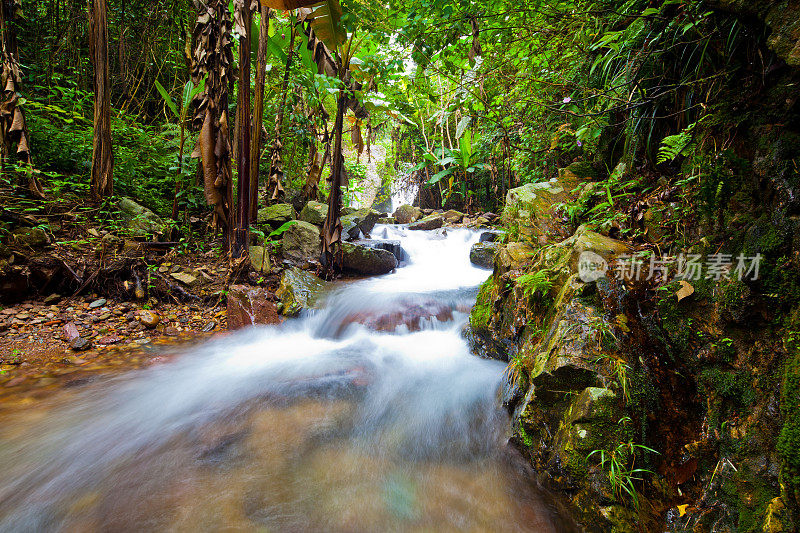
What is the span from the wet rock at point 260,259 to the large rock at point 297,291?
0.27m

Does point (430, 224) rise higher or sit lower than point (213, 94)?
lower

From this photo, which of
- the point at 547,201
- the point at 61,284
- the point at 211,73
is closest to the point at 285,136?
the point at 211,73

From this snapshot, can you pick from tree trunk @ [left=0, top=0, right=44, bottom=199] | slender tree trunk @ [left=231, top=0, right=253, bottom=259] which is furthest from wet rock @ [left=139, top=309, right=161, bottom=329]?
tree trunk @ [left=0, top=0, right=44, bottom=199]

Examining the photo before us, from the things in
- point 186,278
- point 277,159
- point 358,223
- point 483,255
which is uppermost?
point 277,159

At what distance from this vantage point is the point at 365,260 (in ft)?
19.2

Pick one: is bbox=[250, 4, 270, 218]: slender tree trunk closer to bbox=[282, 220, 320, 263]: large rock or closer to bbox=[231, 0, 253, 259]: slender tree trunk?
bbox=[231, 0, 253, 259]: slender tree trunk

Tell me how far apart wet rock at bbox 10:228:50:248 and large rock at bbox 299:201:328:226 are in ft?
11.9

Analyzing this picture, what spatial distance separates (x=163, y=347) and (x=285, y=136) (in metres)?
5.01

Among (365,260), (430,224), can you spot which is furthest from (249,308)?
(430,224)

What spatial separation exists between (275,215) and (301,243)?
2.71 feet

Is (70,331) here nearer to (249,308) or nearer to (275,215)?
(249,308)

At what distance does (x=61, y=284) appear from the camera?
357 cm

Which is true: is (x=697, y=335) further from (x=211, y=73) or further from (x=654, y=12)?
(x=211, y=73)

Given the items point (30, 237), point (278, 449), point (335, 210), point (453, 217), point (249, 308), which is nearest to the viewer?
point (278, 449)
